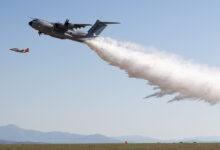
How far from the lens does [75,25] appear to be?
64.9 meters

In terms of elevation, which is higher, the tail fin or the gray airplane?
the tail fin

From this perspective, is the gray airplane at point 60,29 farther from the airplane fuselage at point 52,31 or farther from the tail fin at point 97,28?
the tail fin at point 97,28

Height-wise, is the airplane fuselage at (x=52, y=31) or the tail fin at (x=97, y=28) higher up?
the tail fin at (x=97, y=28)

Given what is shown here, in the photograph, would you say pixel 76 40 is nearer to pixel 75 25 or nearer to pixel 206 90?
pixel 75 25

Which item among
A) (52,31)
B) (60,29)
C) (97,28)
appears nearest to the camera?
(52,31)

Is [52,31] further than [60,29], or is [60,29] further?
[60,29]

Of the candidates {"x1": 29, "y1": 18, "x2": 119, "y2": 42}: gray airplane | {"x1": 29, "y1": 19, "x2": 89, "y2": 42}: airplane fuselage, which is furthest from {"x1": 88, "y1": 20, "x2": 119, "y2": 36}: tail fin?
{"x1": 29, "y1": 19, "x2": 89, "y2": 42}: airplane fuselage

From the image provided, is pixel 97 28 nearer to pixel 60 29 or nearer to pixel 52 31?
pixel 60 29

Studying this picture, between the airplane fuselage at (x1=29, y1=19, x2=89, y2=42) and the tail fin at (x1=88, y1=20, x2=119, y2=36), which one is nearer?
the airplane fuselage at (x1=29, y1=19, x2=89, y2=42)

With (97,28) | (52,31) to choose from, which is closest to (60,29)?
(52,31)

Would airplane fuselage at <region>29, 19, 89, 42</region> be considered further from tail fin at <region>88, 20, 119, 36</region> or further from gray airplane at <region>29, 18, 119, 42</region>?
tail fin at <region>88, 20, 119, 36</region>

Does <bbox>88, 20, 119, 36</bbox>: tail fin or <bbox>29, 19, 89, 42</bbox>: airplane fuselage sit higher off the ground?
<bbox>88, 20, 119, 36</bbox>: tail fin

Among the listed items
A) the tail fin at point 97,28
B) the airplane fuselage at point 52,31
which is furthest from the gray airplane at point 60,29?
the tail fin at point 97,28

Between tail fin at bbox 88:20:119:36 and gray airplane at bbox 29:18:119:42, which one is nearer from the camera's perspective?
gray airplane at bbox 29:18:119:42
